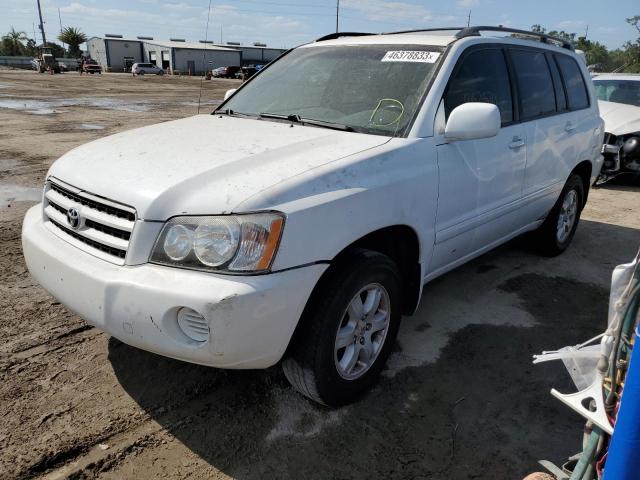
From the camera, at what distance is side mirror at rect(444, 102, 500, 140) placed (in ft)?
9.31

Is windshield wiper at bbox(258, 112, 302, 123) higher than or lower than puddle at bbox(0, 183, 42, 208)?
higher

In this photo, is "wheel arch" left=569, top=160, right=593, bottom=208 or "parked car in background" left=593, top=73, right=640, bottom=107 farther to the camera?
"parked car in background" left=593, top=73, right=640, bottom=107

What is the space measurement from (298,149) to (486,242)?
177 cm

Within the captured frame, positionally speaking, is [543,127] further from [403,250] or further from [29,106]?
[29,106]

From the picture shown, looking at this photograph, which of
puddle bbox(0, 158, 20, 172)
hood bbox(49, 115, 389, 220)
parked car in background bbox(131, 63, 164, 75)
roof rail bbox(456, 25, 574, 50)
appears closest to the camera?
hood bbox(49, 115, 389, 220)

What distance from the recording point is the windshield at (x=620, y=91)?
9.02 meters

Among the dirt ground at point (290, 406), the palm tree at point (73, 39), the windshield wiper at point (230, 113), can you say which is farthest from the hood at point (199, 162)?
the palm tree at point (73, 39)

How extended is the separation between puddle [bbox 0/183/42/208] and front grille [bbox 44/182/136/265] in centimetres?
371

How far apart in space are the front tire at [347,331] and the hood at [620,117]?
6.88 meters

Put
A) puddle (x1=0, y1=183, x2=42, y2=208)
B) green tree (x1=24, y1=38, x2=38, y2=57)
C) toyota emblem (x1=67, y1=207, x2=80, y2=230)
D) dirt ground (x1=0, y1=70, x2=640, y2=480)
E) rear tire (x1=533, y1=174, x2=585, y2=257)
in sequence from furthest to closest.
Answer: green tree (x1=24, y1=38, x2=38, y2=57) → puddle (x1=0, y1=183, x2=42, y2=208) → rear tire (x1=533, y1=174, x2=585, y2=257) → toyota emblem (x1=67, y1=207, x2=80, y2=230) → dirt ground (x1=0, y1=70, x2=640, y2=480)

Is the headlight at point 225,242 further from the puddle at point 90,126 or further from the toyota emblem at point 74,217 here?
the puddle at point 90,126

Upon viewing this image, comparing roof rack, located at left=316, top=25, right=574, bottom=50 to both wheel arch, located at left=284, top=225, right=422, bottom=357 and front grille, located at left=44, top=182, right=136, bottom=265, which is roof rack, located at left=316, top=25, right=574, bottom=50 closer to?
wheel arch, located at left=284, top=225, right=422, bottom=357

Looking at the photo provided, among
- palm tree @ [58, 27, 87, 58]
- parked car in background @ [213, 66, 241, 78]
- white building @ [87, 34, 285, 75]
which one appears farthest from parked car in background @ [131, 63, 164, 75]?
palm tree @ [58, 27, 87, 58]

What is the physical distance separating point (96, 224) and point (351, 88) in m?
1.71
